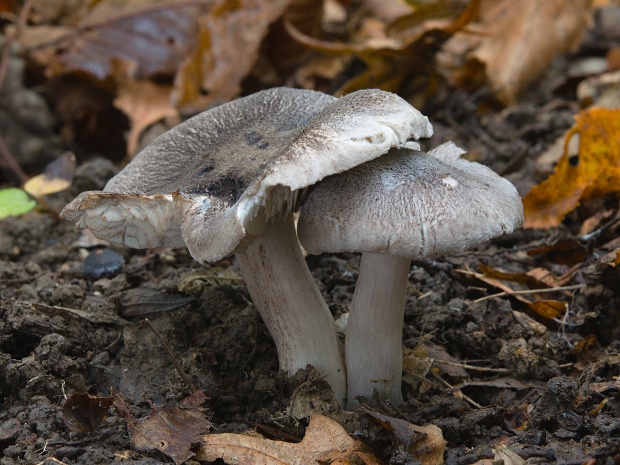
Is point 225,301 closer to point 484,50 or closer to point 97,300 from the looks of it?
point 97,300

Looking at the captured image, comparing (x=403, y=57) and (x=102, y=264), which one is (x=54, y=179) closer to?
(x=102, y=264)

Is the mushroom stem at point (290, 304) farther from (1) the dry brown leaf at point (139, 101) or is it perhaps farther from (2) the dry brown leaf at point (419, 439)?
(1) the dry brown leaf at point (139, 101)

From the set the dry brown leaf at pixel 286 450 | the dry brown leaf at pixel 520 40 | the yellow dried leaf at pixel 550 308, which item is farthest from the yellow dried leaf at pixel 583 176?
the dry brown leaf at pixel 286 450

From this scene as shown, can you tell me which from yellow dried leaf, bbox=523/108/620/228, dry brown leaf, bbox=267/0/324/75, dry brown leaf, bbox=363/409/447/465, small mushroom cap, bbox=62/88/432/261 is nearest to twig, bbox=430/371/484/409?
dry brown leaf, bbox=363/409/447/465

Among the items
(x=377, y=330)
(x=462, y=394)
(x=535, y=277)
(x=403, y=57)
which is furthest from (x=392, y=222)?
(x=403, y=57)

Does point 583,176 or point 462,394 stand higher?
point 583,176

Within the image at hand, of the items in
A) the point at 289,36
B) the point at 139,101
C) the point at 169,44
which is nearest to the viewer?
the point at 139,101
